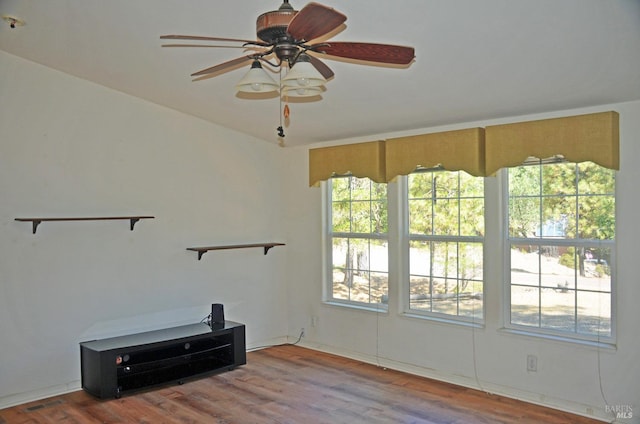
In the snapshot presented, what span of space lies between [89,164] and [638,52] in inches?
162

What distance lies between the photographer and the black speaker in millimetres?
4891

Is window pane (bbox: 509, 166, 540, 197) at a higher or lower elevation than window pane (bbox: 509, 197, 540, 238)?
higher

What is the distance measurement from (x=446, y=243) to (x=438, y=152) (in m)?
0.83

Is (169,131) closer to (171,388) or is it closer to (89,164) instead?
(89,164)

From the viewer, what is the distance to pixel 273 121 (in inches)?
195

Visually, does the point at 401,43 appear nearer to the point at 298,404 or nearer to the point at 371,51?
the point at 371,51

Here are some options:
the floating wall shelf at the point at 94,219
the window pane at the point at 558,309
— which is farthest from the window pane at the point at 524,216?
the floating wall shelf at the point at 94,219

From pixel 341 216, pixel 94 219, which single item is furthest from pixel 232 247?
pixel 94 219

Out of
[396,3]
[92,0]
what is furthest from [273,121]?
[396,3]

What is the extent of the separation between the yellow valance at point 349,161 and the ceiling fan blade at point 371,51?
2.77m

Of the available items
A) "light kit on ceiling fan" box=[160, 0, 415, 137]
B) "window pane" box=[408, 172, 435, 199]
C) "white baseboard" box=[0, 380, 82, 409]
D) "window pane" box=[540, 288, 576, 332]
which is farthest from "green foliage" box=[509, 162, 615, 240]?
"white baseboard" box=[0, 380, 82, 409]

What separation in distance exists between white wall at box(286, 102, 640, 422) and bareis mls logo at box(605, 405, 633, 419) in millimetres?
25

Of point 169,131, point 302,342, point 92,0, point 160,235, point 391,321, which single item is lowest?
point 302,342

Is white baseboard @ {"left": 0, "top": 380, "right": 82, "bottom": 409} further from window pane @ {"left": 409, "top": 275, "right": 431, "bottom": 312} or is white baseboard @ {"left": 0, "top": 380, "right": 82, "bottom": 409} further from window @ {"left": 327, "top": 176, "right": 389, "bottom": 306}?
window pane @ {"left": 409, "top": 275, "right": 431, "bottom": 312}
